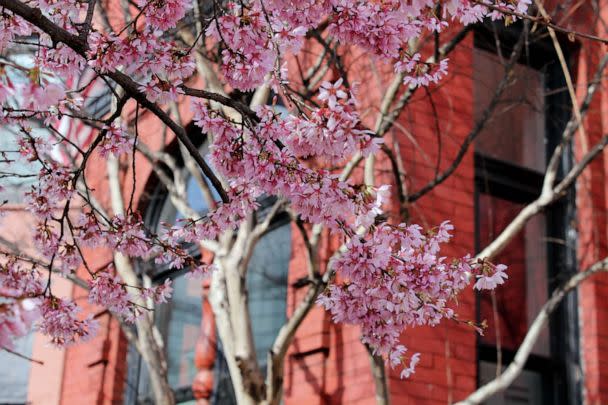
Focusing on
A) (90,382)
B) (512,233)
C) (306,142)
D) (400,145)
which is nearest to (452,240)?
(400,145)

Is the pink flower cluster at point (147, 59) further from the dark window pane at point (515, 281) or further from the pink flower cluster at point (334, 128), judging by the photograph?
the dark window pane at point (515, 281)

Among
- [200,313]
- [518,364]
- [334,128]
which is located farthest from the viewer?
[200,313]

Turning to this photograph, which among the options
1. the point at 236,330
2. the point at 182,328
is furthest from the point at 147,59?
the point at 182,328

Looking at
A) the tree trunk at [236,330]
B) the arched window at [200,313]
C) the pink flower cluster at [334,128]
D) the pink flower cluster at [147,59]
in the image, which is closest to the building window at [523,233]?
the arched window at [200,313]

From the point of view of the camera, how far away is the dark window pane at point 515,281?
729 centimetres

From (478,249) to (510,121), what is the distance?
127 centimetres

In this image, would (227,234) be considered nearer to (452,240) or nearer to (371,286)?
(452,240)

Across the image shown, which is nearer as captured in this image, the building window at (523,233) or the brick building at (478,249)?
the brick building at (478,249)

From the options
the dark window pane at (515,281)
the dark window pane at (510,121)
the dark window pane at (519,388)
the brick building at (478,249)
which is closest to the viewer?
the brick building at (478,249)

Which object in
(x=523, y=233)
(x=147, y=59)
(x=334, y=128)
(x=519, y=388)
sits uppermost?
(x=523, y=233)

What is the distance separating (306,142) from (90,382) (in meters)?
7.52

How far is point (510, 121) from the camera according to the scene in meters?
7.96

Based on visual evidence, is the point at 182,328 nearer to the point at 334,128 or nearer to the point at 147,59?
the point at 147,59

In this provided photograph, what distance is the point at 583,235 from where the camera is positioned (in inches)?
302
